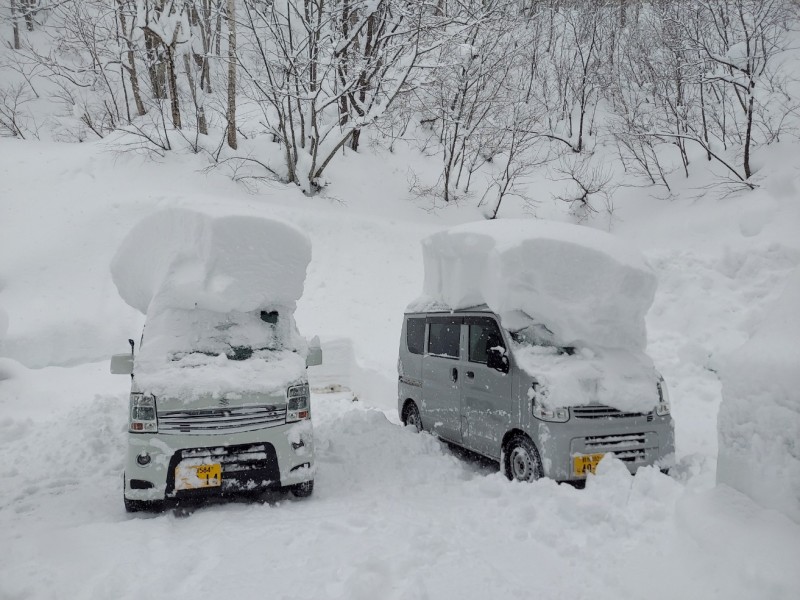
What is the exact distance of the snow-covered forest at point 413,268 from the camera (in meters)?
3.45

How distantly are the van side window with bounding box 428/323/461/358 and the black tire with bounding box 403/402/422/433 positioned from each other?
99 cm

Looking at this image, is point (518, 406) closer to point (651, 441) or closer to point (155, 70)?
point (651, 441)

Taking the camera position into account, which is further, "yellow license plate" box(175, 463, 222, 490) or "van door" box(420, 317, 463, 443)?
"van door" box(420, 317, 463, 443)

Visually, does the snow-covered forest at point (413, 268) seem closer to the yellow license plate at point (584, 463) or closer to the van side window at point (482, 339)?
the yellow license plate at point (584, 463)

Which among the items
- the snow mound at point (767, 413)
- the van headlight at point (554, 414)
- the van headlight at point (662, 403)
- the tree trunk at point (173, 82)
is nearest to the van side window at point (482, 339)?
the van headlight at point (554, 414)

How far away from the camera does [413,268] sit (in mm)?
16578

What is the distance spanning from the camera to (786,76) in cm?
1644

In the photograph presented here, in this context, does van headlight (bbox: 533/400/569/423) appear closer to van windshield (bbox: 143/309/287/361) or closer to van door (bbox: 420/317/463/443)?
van door (bbox: 420/317/463/443)

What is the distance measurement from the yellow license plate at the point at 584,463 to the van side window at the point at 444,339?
2052 mm

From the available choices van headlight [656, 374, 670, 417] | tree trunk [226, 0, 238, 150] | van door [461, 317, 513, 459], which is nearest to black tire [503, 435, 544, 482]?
van door [461, 317, 513, 459]

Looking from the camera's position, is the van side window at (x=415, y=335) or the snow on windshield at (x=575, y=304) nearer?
the snow on windshield at (x=575, y=304)

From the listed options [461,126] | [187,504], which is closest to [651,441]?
[187,504]

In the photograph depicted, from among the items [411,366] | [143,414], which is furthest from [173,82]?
[143,414]

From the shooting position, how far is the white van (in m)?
4.90
